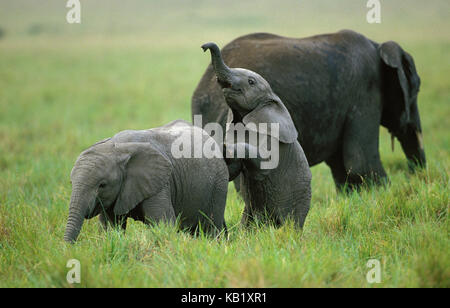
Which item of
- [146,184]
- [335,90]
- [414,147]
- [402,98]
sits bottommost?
[414,147]

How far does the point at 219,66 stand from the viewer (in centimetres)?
407

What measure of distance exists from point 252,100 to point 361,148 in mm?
2365

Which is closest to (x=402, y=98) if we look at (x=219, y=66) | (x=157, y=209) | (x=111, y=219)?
(x=219, y=66)

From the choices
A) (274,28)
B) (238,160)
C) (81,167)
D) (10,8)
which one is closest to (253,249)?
(238,160)

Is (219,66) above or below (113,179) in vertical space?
above

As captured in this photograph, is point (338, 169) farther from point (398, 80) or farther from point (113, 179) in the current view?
point (113, 179)

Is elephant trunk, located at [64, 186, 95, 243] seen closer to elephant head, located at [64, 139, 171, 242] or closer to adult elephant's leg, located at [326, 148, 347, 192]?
elephant head, located at [64, 139, 171, 242]

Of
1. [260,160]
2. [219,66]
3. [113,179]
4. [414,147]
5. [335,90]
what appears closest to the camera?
[113,179]

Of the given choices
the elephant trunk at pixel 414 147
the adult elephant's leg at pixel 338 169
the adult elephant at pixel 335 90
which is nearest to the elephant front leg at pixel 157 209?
the adult elephant at pixel 335 90

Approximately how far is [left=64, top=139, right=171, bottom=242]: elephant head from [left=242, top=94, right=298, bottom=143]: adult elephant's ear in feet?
2.37

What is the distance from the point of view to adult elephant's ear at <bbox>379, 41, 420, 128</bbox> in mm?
6387
